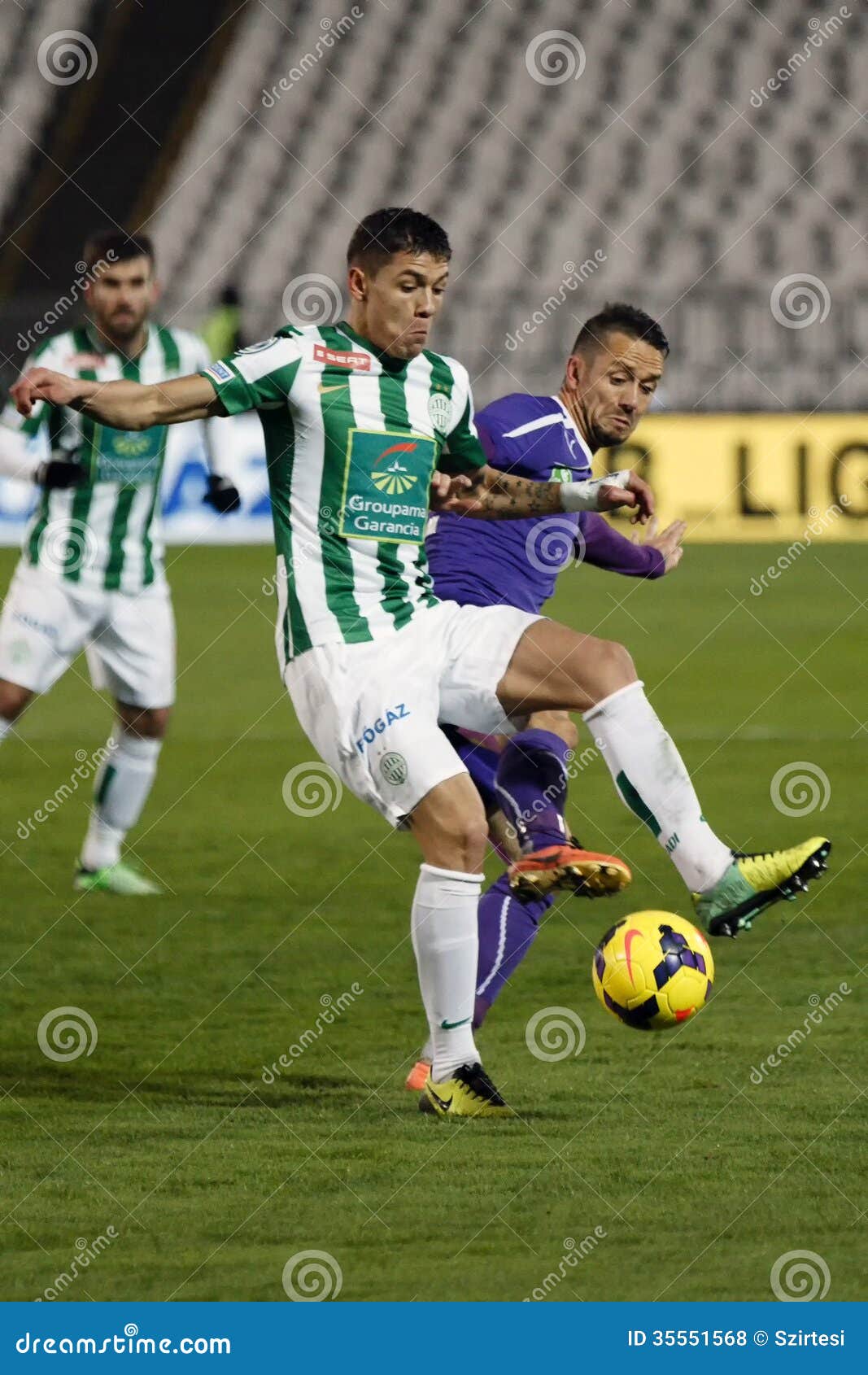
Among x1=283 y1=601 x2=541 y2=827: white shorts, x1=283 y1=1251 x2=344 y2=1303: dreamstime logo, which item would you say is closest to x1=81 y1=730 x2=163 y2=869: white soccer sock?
x1=283 y1=601 x2=541 y2=827: white shorts

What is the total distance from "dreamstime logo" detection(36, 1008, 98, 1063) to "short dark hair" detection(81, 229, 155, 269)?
2884 mm

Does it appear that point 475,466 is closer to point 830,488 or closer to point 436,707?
point 436,707

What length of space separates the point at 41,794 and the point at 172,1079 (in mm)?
4810

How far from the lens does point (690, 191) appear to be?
25.3 meters

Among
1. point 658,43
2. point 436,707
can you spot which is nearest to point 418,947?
point 436,707

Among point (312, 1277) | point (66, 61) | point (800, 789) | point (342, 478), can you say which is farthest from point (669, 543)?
point (66, 61)

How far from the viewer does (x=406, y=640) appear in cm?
514

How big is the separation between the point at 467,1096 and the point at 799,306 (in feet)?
60.1

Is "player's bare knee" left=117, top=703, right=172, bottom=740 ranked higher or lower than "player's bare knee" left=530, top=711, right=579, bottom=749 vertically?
lower

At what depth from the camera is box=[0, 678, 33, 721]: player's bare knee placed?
8133 millimetres
